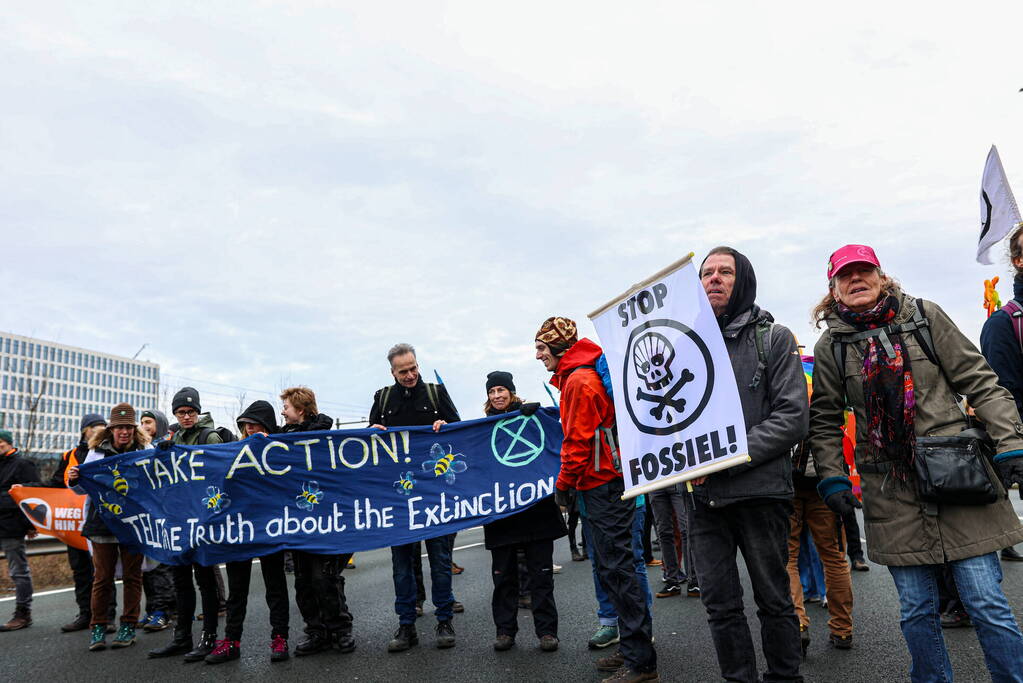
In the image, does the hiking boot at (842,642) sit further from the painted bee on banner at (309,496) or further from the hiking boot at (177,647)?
the hiking boot at (177,647)

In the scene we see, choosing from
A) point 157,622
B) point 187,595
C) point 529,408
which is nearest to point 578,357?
point 529,408

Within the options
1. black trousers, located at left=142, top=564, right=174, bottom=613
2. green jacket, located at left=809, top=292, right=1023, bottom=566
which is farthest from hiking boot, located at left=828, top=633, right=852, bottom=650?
black trousers, located at left=142, top=564, right=174, bottom=613

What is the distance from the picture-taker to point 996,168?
17.4 feet

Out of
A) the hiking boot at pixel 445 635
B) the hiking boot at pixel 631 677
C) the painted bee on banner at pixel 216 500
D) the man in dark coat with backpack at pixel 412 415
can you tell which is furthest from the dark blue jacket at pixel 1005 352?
the painted bee on banner at pixel 216 500

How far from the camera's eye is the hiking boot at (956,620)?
5.25 m

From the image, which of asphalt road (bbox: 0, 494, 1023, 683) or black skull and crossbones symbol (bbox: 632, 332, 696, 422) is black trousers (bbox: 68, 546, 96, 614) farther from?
black skull and crossbones symbol (bbox: 632, 332, 696, 422)

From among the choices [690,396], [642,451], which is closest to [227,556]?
[642,451]

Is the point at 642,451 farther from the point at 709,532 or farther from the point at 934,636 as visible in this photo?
the point at 934,636

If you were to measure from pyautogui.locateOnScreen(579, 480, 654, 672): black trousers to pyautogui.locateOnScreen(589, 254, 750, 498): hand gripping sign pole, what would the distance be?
970 millimetres

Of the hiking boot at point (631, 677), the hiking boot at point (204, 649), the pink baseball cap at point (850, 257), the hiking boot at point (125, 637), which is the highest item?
the pink baseball cap at point (850, 257)

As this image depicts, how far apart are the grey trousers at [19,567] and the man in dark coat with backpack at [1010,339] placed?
8.68m

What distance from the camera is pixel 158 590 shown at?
301 inches

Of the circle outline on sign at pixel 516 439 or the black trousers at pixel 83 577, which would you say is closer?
the circle outline on sign at pixel 516 439

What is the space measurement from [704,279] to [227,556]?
4.38m
